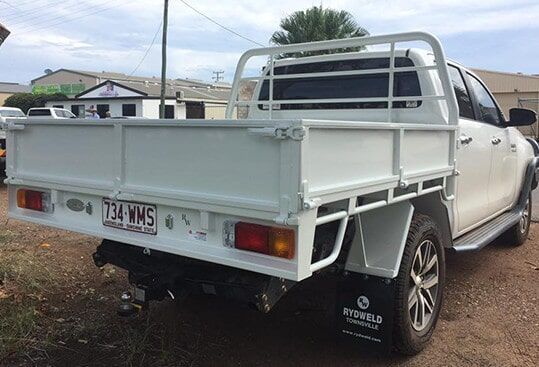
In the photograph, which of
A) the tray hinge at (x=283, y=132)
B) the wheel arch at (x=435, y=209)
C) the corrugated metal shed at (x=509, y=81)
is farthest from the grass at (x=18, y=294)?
the corrugated metal shed at (x=509, y=81)

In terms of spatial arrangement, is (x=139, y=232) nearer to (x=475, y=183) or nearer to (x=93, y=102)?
(x=475, y=183)

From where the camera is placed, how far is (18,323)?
13.0ft

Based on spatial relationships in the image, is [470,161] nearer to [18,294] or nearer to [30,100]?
[18,294]

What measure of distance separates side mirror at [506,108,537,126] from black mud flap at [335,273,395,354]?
2.93 meters

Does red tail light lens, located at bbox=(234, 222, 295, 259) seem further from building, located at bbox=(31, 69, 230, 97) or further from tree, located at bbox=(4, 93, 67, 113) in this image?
building, located at bbox=(31, 69, 230, 97)

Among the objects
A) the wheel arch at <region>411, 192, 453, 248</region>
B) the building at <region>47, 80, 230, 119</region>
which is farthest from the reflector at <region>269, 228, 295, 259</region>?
the building at <region>47, 80, 230, 119</region>

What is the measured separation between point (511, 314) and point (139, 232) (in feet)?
10.4

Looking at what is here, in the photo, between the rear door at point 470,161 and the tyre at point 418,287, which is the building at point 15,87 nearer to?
the rear door at point 470,161

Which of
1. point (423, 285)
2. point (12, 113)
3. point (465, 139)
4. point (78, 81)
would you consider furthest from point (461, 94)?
point (78, 81)

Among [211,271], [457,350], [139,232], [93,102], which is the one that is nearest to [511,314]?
[457,350]

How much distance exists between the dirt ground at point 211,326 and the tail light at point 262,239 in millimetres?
1270

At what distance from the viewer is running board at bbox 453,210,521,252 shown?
4.45m

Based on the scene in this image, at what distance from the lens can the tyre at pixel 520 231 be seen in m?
6.63

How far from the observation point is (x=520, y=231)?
22.0 feet
